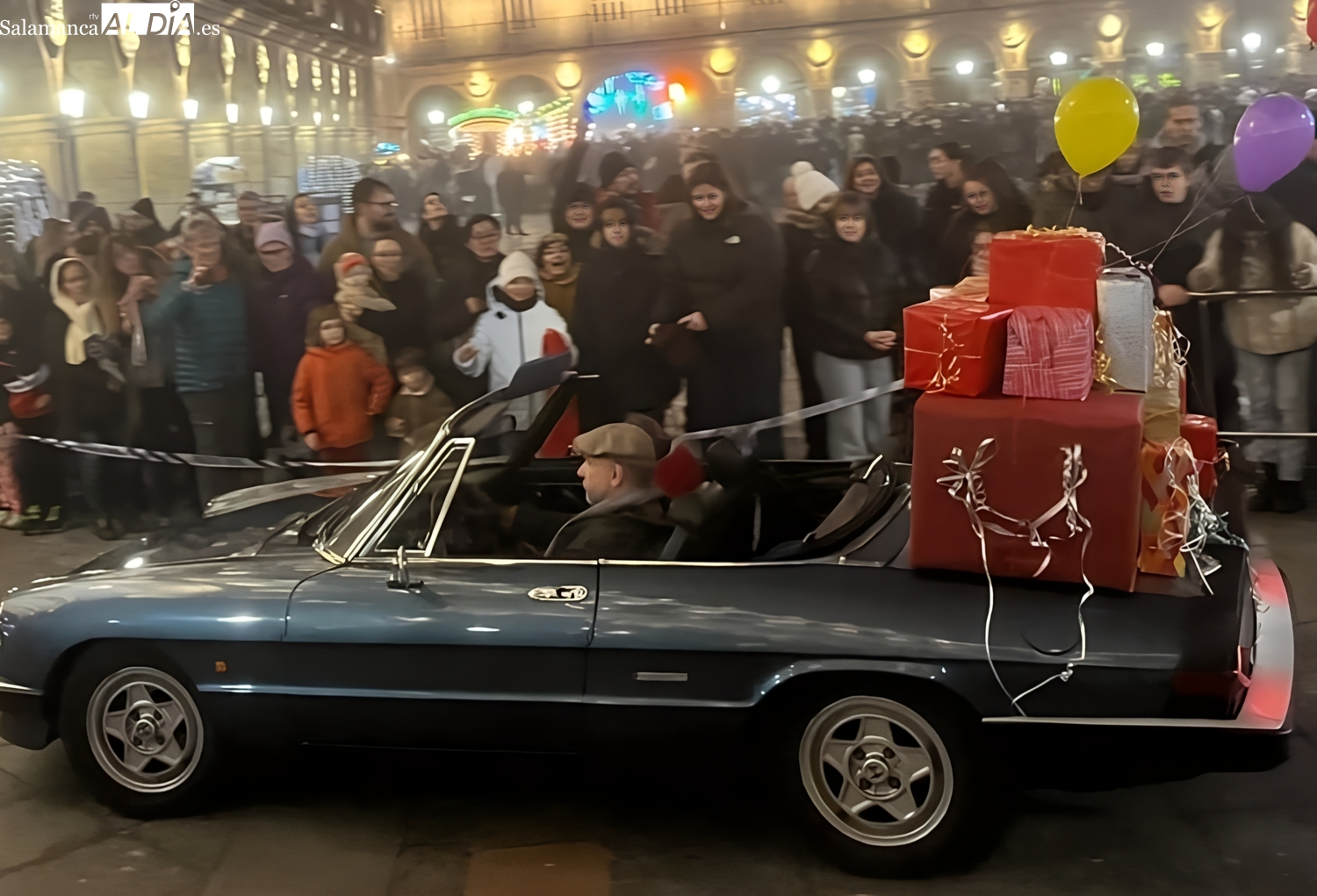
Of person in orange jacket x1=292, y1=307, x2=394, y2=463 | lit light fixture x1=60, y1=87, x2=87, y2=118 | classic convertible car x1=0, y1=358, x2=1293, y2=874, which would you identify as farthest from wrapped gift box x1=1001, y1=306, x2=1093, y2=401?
lit light fixture x1=60, y1=87, x2=87, y2=118

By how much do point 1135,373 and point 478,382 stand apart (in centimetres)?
396

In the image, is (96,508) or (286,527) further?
(96,508)

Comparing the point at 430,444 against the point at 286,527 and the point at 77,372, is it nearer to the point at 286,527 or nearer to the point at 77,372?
the point at 286,527

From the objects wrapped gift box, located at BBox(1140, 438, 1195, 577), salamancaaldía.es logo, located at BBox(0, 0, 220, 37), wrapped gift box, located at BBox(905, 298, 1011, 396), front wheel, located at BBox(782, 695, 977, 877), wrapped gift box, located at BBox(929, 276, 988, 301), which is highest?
salamancaaldía.es logo, located at BBox(0, 0, 220, 37)

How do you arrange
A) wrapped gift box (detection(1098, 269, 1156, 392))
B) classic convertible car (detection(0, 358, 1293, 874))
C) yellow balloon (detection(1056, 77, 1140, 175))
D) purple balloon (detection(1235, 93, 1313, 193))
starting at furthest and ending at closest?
purple balloon (detection(1235, 93, 1313, 193))
yellow balloon (detection(1056, 77, 1140, 175))
wrapped gift box (detection(1098, 269, 1156, 392))
classic convertible car (detection(0, 358, 1293, 874))

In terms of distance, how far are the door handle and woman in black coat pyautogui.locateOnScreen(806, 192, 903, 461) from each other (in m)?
3.11

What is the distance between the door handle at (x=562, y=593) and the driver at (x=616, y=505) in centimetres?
11

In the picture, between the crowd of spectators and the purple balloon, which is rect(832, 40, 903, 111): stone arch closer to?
the crowd of spectators

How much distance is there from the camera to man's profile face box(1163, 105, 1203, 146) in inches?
228

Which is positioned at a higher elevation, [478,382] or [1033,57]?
[1033,57]

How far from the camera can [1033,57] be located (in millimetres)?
6000

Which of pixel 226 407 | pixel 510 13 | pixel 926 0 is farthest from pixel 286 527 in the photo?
pixel 926 0

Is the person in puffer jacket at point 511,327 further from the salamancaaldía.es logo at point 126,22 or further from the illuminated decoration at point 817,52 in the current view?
the salamancaaldía.es logo at point 126,22

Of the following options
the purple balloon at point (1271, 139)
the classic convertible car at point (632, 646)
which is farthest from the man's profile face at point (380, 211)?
the purple balloon at point (1271, 139)
